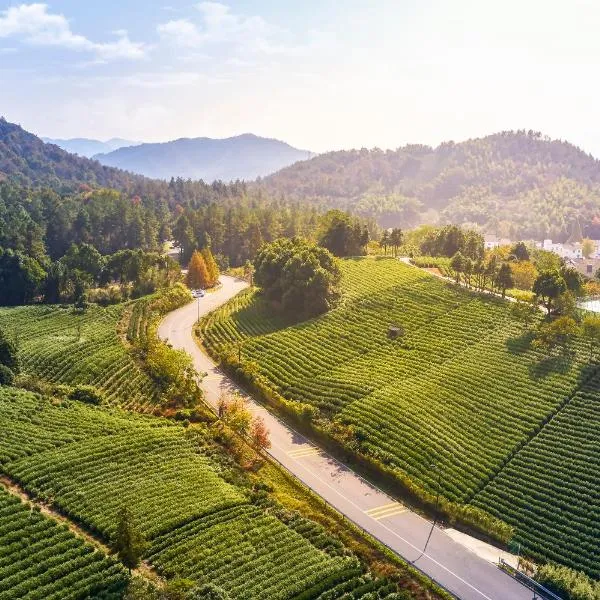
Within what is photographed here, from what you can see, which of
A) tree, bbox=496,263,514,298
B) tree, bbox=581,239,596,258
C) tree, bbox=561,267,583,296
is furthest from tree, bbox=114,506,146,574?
tree, bbox=581,239,596,258

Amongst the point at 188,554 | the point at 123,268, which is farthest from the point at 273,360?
the point at 123,268

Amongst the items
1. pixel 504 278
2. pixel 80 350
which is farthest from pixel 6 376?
pixel 504 278

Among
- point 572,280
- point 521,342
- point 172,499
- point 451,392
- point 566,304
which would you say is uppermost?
point 572,280

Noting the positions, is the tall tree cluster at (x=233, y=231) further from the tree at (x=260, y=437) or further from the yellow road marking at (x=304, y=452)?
the yellow road marking at (x=304, y=452)

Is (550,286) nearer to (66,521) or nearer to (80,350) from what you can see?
(80,350)

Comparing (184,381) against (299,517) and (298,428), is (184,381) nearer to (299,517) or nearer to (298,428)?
(298,428)

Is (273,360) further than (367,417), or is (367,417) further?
(273,360)

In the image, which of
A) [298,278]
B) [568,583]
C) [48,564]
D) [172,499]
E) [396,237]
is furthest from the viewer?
[396,237]
